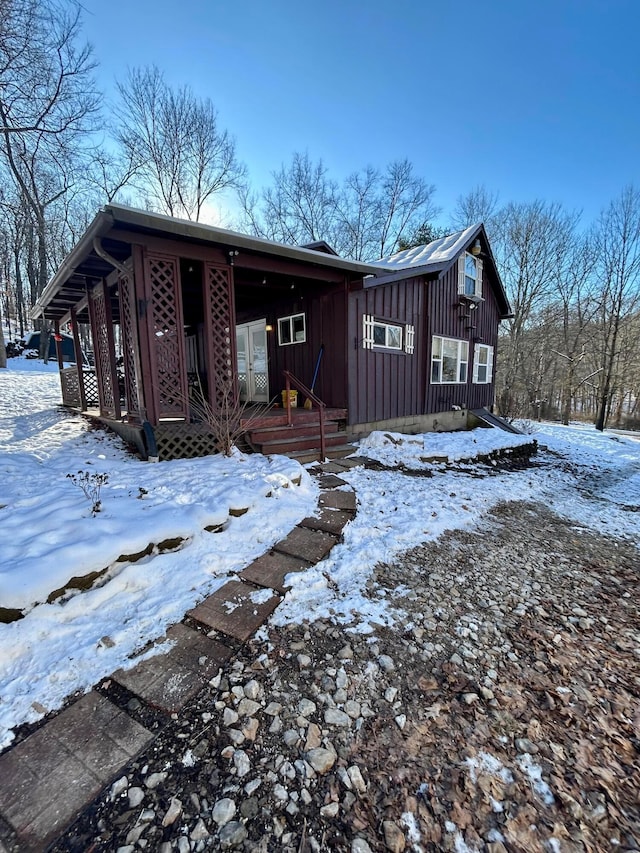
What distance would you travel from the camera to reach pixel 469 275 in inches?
394

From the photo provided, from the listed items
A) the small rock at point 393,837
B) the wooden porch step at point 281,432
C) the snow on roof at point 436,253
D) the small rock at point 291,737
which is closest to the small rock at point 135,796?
the small rock at point 291,737

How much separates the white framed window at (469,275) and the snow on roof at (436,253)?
46 cm

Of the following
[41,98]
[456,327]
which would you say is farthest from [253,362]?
[41,98]

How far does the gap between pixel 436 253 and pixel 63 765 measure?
10845mm

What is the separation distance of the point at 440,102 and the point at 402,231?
8.36 metres

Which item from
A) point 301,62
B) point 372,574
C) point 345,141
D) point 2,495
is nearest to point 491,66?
point 301,62

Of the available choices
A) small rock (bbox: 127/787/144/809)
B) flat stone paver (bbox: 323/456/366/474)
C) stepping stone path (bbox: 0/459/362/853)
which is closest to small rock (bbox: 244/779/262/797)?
small rock (bbox: 127/787/144/809)

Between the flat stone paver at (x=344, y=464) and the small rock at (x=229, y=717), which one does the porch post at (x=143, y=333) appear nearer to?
the flat stone paver at (x=344, y=464)

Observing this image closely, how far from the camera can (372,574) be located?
112 inches

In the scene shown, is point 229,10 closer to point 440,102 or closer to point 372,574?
point 440,102

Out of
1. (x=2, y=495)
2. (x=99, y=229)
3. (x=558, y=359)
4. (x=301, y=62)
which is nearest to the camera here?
(x=2, y=495)

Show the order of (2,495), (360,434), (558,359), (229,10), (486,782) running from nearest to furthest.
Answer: (486,782)
(2,495)
(360,434)
(229,10)
(558,359)

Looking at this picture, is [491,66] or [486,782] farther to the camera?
[491,66]

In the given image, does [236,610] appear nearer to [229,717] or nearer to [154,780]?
[229,717]
